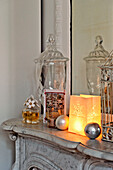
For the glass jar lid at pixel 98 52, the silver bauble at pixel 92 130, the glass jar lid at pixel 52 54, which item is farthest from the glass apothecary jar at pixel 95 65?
the silver bauble at pixel 92 130

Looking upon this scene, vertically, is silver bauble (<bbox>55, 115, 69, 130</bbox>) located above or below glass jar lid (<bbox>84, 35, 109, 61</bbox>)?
below

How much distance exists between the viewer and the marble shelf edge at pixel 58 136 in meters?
0.90

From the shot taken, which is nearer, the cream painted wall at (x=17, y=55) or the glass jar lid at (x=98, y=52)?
the glass jar lid at (x=98, y=52)

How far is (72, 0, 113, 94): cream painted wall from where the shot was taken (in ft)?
4.18

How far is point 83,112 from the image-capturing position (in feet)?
3.64

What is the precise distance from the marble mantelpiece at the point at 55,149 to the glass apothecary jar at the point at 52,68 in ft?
0.75

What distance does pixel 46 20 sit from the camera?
1734 mm

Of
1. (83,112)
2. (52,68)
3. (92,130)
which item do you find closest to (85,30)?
(52,68)

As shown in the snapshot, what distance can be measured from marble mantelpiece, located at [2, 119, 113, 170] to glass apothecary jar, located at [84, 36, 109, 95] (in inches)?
12.9

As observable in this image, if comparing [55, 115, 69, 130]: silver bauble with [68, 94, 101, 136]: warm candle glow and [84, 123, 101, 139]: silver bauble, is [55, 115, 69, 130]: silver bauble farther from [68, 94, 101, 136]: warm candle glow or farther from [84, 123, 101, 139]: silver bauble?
[84, 123, 101, 139]: silver bauble

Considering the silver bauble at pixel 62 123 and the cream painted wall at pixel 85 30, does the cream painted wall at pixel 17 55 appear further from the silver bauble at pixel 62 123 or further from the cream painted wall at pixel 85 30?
the silver bauble at pixel 62 123

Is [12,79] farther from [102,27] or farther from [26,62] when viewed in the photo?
[102,27]

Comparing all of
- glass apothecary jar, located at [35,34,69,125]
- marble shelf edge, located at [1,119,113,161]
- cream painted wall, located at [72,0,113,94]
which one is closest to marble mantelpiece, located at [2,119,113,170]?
marble shelf edge, located at [1,119,113,161]

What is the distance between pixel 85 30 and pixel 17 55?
1.94 ft
